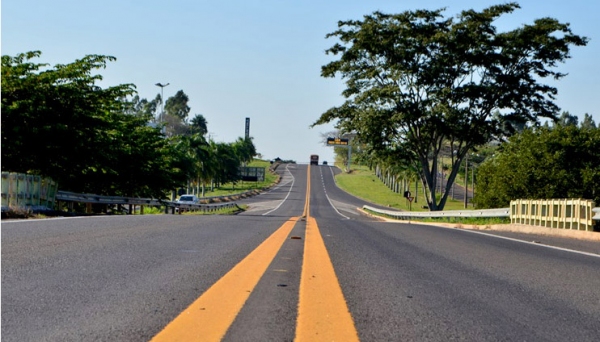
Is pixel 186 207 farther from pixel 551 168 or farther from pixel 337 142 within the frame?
pixel 337 142

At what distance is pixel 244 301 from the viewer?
425cm

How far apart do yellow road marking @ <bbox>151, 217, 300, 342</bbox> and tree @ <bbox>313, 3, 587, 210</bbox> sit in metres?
28.4

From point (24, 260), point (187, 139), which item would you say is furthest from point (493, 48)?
point (187, 139)

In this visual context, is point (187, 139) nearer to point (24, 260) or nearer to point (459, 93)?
point (459, 93)

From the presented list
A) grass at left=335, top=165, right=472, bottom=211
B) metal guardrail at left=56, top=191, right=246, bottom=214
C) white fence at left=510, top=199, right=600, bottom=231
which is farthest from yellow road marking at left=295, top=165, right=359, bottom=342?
grass at left=335, top=165, right=472, bottom=211

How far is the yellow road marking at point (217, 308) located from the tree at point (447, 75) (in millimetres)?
28391

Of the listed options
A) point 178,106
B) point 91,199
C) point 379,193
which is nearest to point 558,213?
point 91,199

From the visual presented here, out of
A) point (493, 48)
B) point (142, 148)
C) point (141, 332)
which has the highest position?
point (493, 48)

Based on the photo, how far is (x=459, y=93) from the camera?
33.9m

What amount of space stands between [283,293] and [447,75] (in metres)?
30.8

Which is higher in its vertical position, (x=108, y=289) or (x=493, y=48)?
(x=493, y=48)

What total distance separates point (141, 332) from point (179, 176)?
44.8 metres

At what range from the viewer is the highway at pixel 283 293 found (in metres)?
3.54

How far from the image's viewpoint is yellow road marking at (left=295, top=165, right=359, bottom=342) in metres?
3.34
